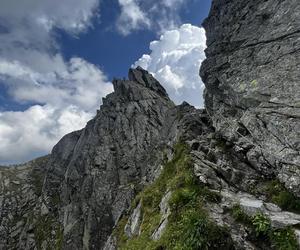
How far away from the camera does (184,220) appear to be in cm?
2017

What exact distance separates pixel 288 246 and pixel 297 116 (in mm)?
11030

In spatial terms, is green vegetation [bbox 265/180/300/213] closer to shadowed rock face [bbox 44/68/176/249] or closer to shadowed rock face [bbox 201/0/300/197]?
shadowed rock face [bbox 201/0/300/197]

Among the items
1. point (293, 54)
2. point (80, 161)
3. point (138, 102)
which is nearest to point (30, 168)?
point (80, 161)

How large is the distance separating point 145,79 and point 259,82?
2568 inches

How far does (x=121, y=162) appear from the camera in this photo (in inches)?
2857

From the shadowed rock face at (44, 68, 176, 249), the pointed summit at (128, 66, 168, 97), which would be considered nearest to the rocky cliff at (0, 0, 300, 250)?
the shadowed rock face at (44, 68, 176, 249)

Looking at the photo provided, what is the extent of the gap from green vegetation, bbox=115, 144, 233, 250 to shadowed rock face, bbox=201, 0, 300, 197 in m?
5.37

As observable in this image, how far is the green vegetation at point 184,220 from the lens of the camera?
59.4 ft

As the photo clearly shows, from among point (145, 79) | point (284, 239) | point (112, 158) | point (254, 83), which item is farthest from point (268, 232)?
point (145, 79)

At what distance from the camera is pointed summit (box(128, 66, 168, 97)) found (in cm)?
9294

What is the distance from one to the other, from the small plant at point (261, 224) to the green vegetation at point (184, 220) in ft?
5.36

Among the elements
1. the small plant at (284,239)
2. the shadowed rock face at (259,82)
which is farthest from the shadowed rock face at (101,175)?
the small plant at (284,239)

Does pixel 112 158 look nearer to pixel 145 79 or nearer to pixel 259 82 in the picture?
pixel 145 79

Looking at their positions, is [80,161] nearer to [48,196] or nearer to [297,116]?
[48,196]
